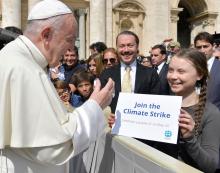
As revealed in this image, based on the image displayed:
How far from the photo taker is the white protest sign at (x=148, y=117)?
291cm

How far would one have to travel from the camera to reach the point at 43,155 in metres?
2.47

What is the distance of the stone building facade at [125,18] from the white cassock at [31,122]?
19.5 metres

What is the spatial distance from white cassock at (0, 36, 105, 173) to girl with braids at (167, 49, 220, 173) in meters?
0.70

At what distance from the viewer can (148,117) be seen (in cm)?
307

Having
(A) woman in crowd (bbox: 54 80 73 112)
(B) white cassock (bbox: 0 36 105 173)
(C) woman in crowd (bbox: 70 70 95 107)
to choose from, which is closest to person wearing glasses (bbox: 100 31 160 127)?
(C) woman in crowd (bbox: 70 70 95 107)

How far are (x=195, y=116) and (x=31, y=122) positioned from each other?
1.21 m

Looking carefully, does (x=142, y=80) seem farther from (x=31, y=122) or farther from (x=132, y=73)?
(x=31, y=122)

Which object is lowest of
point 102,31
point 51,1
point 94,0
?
point 51,1

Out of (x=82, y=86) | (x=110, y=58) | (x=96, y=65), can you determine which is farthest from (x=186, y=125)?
(x=96, y=65)

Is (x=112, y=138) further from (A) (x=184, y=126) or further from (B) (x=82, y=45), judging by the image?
(B) (x=82, y=45)

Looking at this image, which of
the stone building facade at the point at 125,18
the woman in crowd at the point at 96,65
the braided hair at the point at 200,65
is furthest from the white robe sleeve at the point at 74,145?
the stone building facade at the point at 125,18

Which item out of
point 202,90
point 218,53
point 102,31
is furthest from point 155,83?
point 102,31

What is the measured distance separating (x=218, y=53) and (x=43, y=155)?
6.12m

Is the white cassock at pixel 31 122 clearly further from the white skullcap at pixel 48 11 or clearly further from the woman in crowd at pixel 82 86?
the woman in crowd at pixel 82 86
